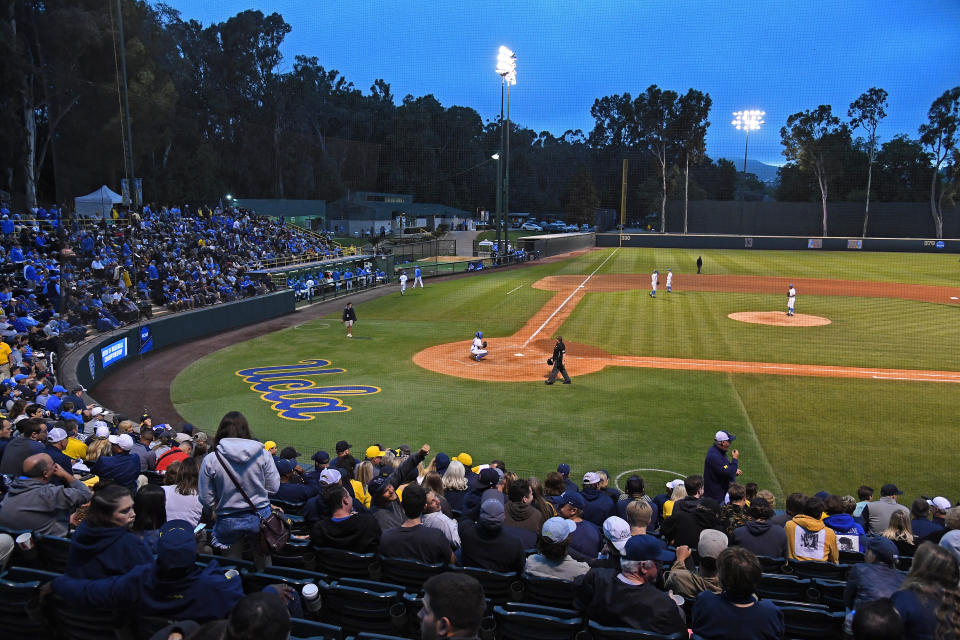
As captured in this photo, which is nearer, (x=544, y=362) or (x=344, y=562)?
(x=344, y=562)

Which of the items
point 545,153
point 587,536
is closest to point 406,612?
point 587,536

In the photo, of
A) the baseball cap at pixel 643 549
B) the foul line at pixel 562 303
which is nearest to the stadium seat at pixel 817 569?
the baseball cap at pixel 643 549

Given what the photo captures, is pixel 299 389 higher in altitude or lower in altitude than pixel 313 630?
lower

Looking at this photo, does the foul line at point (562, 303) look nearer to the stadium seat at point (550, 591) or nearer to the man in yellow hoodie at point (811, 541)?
the man in yellow hoodie at point (811, 541)

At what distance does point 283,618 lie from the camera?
2.80 metres

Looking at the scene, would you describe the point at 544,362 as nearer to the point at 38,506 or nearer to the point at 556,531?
the point at 556,531

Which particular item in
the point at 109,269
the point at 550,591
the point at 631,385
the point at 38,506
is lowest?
the point at 631,385

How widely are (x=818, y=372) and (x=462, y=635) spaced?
18.4m

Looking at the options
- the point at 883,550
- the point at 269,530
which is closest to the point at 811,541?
the point at 883,550

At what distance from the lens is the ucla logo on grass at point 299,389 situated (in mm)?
14852

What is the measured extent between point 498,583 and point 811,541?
2.97 meters

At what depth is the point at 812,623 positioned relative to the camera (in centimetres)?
457

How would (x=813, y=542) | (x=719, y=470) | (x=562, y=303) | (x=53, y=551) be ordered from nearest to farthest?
(x=53, y=551) → (x=813, y=542) → (x=719, y=470) → (x=562, y=303)

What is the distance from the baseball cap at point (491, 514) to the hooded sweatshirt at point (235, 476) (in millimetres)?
1610
